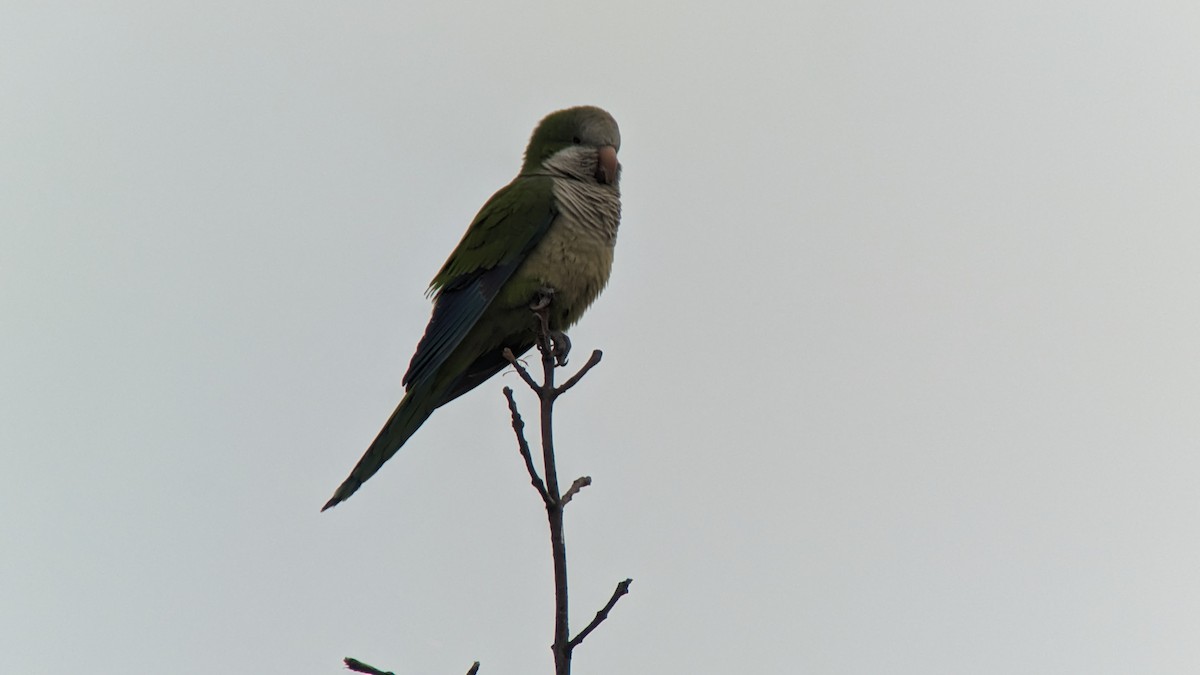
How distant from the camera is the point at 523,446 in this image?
3.11 metres

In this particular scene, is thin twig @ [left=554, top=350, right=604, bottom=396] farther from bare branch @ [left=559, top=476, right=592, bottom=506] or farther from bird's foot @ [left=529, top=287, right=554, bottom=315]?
bird's foot @ [left=529, top=287, right=554, bottom=315]

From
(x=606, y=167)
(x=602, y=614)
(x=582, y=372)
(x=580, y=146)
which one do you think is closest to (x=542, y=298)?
(x=606, y=167)

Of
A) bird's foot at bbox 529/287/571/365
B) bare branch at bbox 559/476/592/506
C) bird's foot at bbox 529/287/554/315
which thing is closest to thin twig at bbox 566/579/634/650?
bare branch at bbox 559/476/592/506

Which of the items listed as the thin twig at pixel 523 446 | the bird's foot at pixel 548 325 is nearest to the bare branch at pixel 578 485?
the thin twig at pixel 523 446

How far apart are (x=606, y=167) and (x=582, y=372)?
261cm

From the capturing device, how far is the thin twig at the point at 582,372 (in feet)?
11.0

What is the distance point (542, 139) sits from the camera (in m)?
6.22

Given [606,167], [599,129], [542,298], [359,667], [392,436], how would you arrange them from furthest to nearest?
[599,129] → [606,167] → [542,298] → [392,436] → [359,667]

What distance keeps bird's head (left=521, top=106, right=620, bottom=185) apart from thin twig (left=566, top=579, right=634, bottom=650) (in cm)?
316

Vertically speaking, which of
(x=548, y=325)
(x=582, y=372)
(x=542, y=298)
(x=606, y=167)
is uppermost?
(x=606, y=167)

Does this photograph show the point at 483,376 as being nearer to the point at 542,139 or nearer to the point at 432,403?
the point at 432,403

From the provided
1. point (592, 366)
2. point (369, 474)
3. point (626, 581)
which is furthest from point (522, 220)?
point (626, 581)

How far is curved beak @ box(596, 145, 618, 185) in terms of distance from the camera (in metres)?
5.85

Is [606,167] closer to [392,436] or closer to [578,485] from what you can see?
[392,436]
